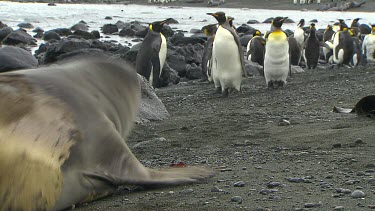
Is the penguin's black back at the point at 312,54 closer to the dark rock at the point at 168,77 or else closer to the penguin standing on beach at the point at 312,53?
the penguin standing on beach at the point at 312,53

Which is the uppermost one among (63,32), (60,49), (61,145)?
(61,145)

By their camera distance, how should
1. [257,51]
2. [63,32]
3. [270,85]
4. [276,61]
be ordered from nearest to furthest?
[270,85], [276,61], [257,51], [63,32]

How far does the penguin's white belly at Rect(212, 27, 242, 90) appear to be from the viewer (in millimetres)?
11117

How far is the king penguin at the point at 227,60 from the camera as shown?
36.5ft

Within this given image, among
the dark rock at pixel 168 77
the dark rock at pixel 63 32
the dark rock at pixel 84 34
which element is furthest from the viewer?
the dark rock at pixel 63 32

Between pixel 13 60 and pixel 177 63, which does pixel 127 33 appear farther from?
pixel 13 60

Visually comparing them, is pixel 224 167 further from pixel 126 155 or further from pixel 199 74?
pixel 199 74

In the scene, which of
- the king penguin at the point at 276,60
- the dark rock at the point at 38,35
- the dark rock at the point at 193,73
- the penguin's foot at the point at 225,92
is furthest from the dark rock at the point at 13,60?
the dark rock at the point at 38,35

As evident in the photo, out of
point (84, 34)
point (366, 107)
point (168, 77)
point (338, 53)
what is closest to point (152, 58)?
point (168, 77)

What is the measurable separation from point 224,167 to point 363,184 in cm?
96

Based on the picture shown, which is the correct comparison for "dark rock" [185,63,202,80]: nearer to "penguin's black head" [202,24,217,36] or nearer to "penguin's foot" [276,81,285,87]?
"penguin's black head" [202,24,217,36]

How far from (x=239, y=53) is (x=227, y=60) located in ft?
0.76

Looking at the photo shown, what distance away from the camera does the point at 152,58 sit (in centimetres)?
1411

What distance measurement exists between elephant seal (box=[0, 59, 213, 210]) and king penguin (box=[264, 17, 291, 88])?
27.1 feet
